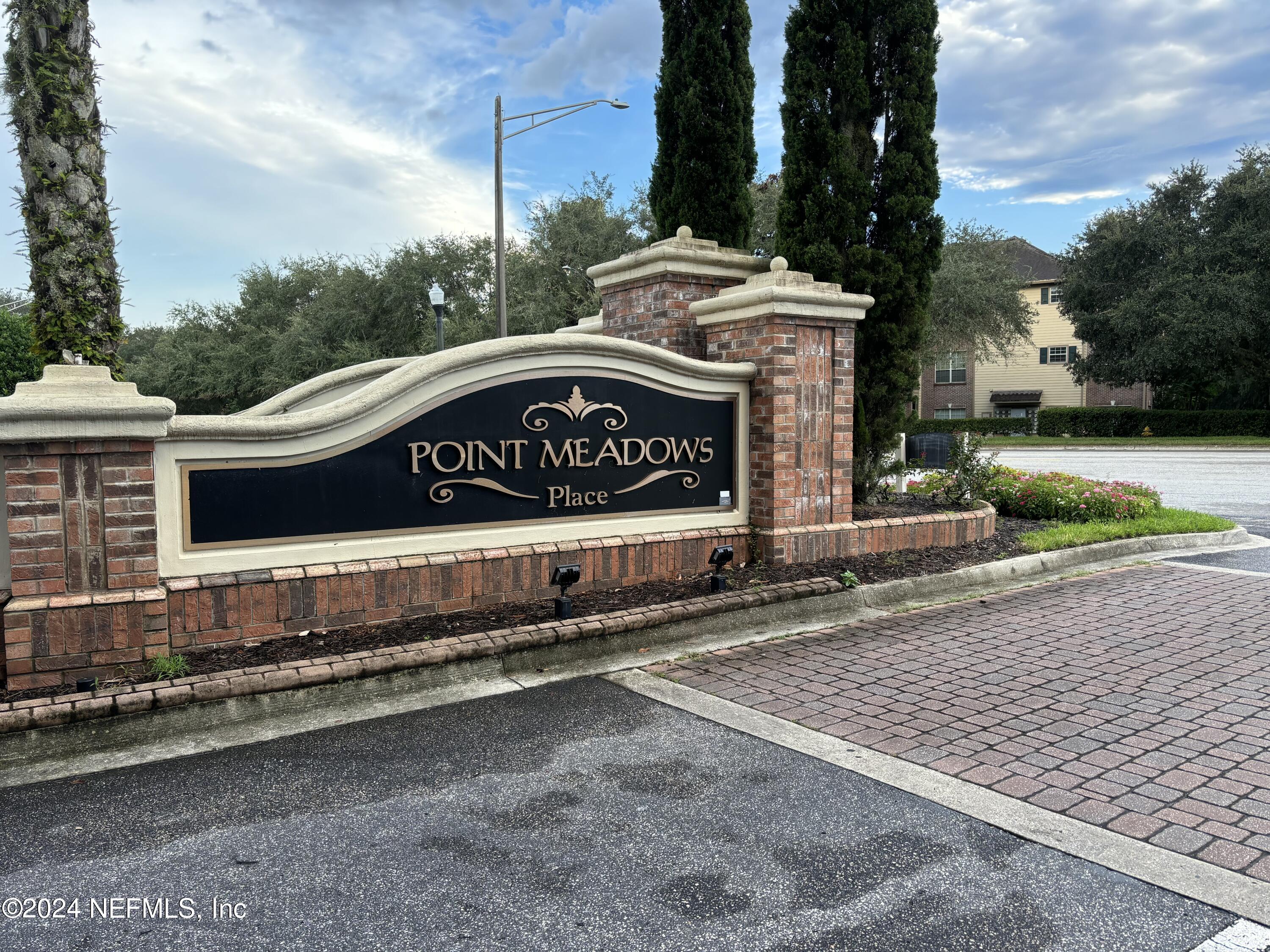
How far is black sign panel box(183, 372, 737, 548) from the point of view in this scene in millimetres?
5250

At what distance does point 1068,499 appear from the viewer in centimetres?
1055

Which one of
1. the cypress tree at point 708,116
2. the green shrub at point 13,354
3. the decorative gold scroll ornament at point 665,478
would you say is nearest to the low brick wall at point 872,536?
the decorative gold scroll ornament at point 665,478

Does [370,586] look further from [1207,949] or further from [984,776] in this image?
[1207,949]

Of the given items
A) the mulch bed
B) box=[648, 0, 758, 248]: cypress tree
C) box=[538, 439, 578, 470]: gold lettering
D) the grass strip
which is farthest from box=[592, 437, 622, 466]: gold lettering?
the grass strip

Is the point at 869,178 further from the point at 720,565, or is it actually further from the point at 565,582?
the point at 565,582

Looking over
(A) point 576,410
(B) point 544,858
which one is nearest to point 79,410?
(A) point 576,410

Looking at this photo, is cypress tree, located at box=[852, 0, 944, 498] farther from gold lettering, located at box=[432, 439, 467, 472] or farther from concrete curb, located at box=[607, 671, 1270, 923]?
concrete curb, located at box=[607, 671, 1270, 923]

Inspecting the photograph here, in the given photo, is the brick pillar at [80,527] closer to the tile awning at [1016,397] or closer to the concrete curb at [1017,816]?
the concrete curb at [1017,816]

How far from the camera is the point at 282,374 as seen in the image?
109 feet

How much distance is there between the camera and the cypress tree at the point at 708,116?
9.30 metres

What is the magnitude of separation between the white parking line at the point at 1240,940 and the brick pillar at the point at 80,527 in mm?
4614

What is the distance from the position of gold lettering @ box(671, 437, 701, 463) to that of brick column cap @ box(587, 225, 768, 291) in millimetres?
2056

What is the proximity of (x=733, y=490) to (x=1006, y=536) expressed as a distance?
349cm

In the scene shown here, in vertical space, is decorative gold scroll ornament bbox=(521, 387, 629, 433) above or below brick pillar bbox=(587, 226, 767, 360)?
below
